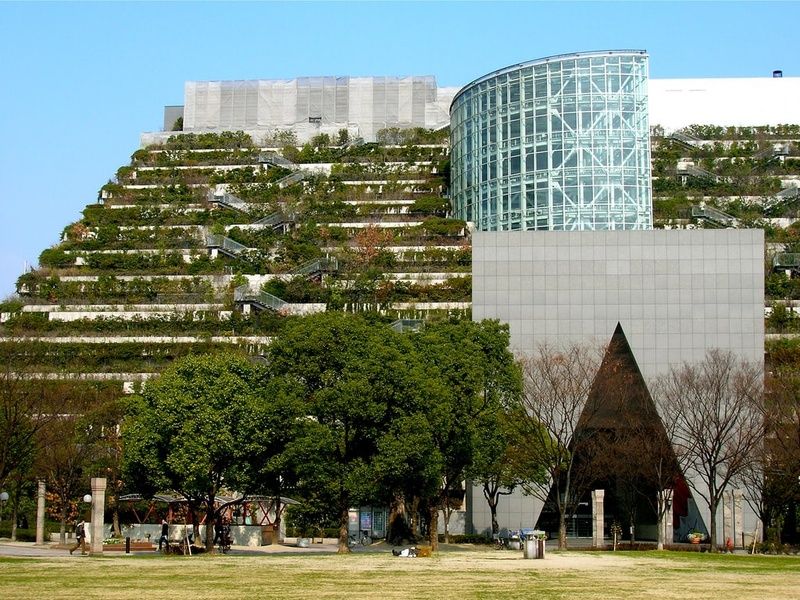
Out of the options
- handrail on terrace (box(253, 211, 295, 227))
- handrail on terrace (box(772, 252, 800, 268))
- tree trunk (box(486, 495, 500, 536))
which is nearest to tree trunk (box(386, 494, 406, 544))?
tree trunk (box(486, 495, 500, 536))

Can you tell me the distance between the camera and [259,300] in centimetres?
9275

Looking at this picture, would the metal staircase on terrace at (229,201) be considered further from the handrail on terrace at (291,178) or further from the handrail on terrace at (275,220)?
the handrail on terrace at (291,178)

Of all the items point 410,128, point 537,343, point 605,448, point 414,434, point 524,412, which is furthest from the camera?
point 410,128

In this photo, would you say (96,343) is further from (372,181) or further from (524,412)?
(524,412)

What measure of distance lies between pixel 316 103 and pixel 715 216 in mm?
44669

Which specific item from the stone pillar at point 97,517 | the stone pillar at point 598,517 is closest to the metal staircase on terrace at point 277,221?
the stone pillar at point 598,517

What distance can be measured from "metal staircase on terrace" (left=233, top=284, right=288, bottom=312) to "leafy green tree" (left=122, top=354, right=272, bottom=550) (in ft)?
140

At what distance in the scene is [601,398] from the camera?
64875 millimetres

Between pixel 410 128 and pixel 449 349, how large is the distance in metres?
68.9

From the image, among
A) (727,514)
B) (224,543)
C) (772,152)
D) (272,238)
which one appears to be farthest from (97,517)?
(772,152)

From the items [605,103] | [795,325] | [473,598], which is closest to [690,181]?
[605,103]

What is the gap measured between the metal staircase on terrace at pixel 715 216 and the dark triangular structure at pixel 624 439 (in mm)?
33411

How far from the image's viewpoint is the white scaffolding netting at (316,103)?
124500mm

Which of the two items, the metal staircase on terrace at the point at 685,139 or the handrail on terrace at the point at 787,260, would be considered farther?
the metal staircase on terrace at the point at 685,139
